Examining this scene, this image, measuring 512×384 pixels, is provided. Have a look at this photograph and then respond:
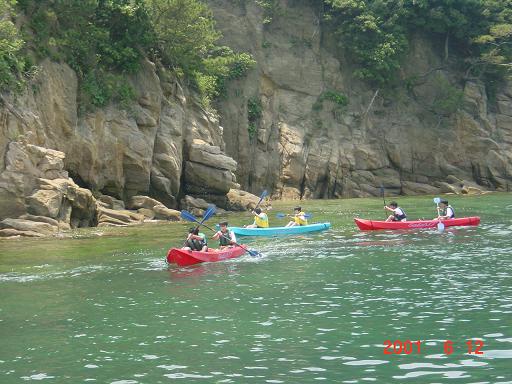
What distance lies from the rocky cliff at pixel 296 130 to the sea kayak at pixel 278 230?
7209 mm

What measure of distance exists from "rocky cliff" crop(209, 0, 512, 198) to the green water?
2695 cm

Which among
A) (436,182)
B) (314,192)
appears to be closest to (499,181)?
(436,182)

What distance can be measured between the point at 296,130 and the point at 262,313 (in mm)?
38835

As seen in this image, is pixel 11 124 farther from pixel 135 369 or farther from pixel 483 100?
pixel 483 100

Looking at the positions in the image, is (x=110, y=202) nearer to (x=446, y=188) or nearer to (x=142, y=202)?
(x=142, y=202)

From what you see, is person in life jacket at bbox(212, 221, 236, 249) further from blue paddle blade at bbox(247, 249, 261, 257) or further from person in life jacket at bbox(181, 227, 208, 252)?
person in life jacket at bbox(181, 227, 208, 252)

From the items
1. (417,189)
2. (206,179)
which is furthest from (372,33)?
(206,179)

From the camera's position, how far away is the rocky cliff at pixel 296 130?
34.6 m

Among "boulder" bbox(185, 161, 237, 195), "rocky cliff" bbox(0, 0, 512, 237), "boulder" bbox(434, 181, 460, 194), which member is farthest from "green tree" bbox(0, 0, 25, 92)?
"boulder" bbox(434, 181, 460, 194)

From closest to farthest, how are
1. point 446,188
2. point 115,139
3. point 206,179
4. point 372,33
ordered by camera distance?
point 115,139, point 206,179, point 446,188, point 372,33

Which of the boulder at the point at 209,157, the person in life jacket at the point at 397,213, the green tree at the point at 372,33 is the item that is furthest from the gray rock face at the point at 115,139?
the green tree at the point at 372,33

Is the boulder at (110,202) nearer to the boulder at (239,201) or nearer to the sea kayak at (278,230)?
the boulder at (239,201)

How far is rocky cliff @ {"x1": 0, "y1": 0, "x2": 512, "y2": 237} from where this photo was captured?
113 ft

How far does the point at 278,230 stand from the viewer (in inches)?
1064
